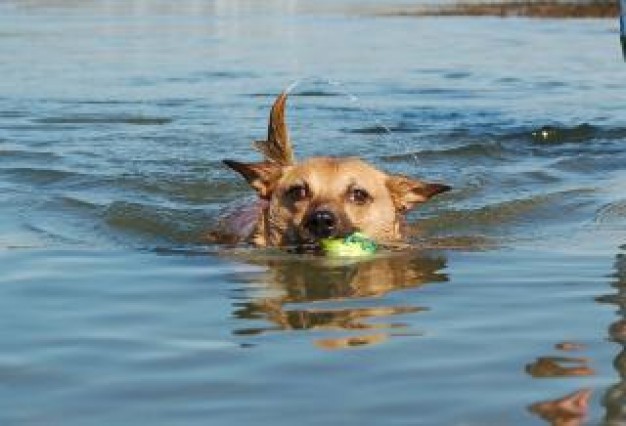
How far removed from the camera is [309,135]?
1352 centimetres

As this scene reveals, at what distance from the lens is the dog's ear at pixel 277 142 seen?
28.9 ft

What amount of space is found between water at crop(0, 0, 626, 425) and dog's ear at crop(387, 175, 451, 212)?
0.35m

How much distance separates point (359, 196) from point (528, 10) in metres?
35.1

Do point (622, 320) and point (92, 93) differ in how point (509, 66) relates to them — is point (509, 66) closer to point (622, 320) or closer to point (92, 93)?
point (92, 93)

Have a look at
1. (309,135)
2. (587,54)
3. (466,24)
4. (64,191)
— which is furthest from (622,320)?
(466,24)

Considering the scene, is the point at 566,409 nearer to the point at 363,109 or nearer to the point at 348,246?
the point at 348,246

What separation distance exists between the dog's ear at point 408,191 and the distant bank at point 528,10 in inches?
1154

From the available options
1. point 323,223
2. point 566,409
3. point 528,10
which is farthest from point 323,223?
point 528,10

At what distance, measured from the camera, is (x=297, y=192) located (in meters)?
8.03

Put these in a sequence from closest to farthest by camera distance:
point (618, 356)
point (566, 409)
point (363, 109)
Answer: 1. point (566, 409)
2. point (618, 356)
3. point (363, 109)

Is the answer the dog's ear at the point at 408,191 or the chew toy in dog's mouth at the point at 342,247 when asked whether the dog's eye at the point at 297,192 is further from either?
the dog's ear at the point at 408,191

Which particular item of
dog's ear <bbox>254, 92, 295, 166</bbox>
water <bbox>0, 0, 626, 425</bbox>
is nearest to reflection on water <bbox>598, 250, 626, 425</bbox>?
water <bbox>0, 0, 626, 425</bbox>

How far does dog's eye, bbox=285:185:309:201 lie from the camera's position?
8.01 m

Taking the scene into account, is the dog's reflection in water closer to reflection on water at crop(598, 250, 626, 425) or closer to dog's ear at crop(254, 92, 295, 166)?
reflection on water at crop(598, 250, 626, 425)
